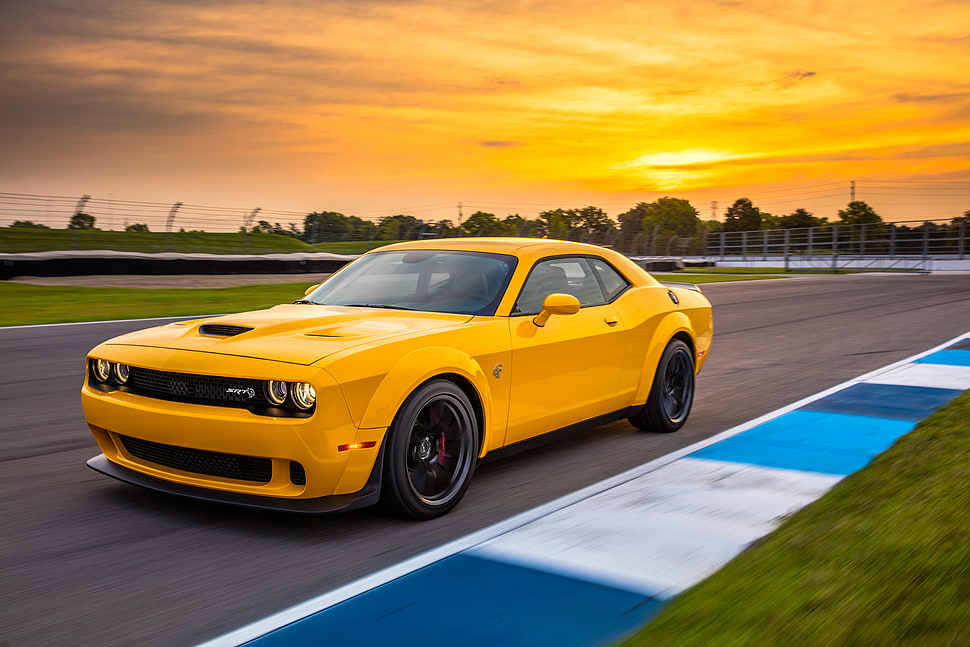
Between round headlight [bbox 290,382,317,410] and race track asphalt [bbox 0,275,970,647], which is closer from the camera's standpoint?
race track asphalt [bbox 0,275,970,647]

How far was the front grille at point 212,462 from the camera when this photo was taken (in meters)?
3.93

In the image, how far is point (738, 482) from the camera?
4988 mm

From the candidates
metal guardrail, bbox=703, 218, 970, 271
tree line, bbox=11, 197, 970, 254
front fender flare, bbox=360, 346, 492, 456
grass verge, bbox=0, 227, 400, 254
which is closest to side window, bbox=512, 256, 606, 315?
front fender flare, bbox=360, 346, 492, 456

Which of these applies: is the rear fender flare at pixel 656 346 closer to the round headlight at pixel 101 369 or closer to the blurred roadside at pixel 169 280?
the round headlight at pixel 101 369

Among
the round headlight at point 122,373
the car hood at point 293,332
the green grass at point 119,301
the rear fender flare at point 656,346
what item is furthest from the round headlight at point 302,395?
the green grass at point 119,301

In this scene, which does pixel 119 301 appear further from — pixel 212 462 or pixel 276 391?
pixel 276 391

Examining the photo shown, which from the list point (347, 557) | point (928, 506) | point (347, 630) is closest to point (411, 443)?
point (347, 557)

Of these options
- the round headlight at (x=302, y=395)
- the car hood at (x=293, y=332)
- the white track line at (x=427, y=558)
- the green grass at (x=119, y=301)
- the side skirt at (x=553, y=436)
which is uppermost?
the car hood at (x=293, y=332)

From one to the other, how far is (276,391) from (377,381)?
442mm

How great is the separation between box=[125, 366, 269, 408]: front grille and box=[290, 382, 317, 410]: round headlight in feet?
0.45

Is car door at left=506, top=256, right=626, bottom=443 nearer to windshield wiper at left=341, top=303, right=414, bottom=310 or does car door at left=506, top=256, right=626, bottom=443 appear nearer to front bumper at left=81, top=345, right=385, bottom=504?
windshield wiper at left=341, top=303, right=414, bottom=310

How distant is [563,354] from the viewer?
5.18 metres

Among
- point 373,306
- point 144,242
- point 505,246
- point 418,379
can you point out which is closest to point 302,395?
point 418,379

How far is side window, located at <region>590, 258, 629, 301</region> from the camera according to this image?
5.99m
